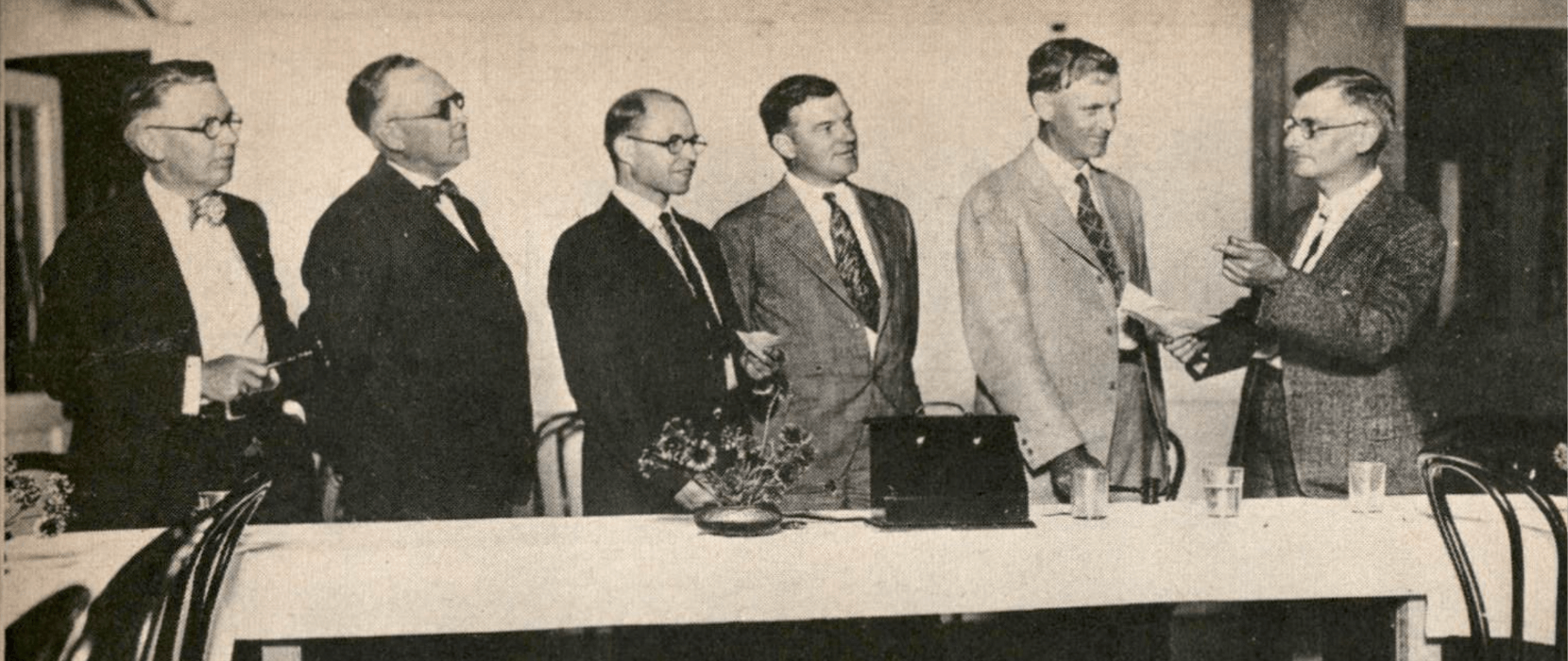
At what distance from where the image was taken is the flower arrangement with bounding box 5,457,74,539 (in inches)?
127

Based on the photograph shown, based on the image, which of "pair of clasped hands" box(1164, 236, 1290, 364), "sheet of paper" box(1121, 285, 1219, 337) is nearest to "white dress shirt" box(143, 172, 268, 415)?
"sheet of paper" box(1121, 285, 1219, 337)

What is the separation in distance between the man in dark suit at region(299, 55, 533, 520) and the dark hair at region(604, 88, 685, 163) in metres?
0.36

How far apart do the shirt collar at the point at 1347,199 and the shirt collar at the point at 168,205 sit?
2911 mm

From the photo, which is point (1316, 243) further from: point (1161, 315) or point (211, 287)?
point (211, 287)

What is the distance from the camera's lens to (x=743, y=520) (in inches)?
123

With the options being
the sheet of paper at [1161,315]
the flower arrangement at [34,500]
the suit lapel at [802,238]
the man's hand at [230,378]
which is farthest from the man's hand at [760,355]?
Result: the flower arrangement at [34,500]

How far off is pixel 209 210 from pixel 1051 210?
7.01 feet

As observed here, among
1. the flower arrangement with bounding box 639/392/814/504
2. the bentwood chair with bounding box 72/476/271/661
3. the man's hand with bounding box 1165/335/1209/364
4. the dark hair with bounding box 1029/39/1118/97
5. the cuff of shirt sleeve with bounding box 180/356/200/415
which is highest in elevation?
the dark hair with bounding box 1029/39/1118/97

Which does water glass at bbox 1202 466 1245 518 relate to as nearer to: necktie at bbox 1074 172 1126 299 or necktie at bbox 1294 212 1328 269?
necktie at bbox 1074 172 1126 299

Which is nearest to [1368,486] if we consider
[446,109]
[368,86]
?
[446,109]

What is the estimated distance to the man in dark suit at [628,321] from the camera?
3.60 m

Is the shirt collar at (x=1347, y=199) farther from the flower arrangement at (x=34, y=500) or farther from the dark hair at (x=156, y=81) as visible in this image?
the flower arrangement at (x=34, y=500)

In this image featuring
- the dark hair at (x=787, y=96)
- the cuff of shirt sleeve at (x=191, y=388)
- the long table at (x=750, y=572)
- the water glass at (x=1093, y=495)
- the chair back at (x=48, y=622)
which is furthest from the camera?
the dark hair at (x=787, y=96)

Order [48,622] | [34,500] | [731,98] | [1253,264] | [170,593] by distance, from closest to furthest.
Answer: [170,593] < [48,622] < [34,500] < [731,98] < [1253,264]
